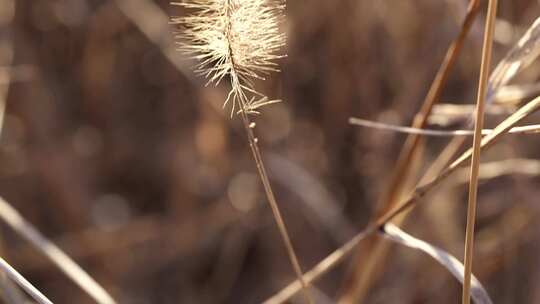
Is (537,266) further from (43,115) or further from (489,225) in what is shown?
(43,115)

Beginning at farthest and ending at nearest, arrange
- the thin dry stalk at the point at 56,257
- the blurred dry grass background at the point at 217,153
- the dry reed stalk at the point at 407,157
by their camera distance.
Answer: the blurred dry grass background at the point at 217,153
the thin dry stalk at the point at 56,257
the dry reed stalk at the point at 407,157

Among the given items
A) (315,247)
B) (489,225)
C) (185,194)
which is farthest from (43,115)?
(489,225)

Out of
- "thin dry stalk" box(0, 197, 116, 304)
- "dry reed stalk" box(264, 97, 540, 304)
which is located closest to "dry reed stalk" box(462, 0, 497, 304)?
"dry reed stalk" box(264, 97, 540, 304)

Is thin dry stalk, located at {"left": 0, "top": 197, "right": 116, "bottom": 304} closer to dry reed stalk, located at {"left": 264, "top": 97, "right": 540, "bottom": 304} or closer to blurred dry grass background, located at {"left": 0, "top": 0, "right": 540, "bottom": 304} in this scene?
dry reed stalk, located at {"left": 264, "top": 97, "right": 540, "bottom": 304}

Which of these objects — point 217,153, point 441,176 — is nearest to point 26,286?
Result: point 441,176

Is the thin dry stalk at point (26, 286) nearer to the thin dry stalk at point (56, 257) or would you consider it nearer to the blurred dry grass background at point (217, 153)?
the thin dry stalk at point (56, 257)

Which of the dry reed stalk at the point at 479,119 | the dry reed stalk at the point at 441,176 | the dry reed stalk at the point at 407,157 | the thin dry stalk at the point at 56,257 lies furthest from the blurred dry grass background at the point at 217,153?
the dry reed stalk at the point at 479,119

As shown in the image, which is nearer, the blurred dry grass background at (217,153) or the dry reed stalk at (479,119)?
the dry reed stalk at (479,119)
